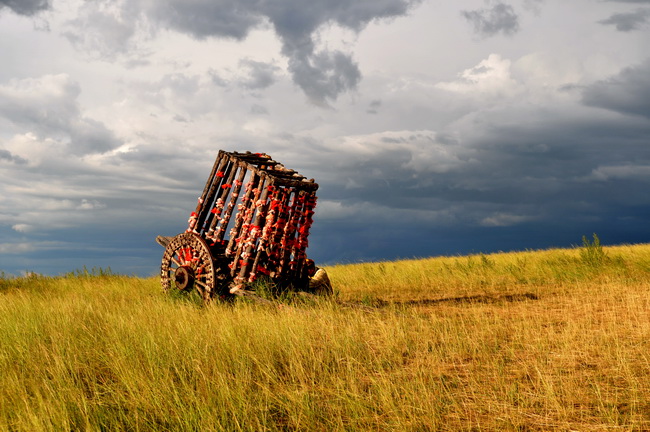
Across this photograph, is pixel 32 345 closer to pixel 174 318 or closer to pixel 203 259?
pixel 174 318

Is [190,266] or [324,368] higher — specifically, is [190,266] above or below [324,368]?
above

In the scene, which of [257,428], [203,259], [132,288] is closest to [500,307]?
[203,259]

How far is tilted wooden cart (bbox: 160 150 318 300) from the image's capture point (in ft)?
31.6

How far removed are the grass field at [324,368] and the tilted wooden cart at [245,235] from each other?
647 millimetres

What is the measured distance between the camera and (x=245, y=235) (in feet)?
31.9

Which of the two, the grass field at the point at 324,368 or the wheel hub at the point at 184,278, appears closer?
the grass field at the point at 324,368

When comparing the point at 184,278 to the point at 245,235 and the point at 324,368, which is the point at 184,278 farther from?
the point at 324,368

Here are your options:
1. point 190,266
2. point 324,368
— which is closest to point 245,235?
point 190,266

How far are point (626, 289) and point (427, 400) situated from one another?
8684mm

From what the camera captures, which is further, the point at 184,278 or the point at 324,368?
the point at 184,278

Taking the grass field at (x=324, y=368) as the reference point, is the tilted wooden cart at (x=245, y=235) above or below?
above

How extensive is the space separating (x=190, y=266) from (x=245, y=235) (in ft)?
4.54

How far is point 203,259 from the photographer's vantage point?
9.95 meters

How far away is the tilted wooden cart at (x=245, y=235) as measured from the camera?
31.6 feet
